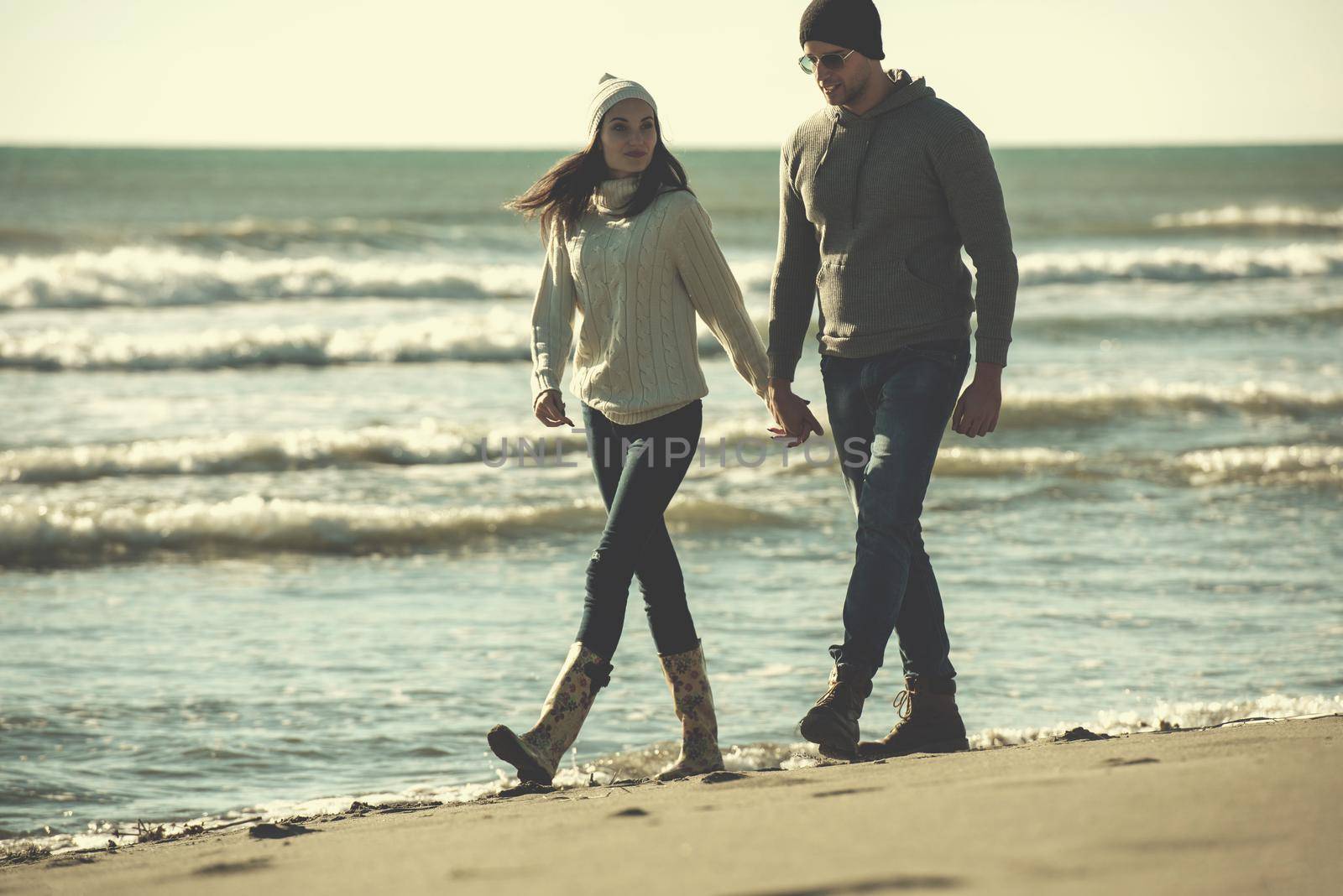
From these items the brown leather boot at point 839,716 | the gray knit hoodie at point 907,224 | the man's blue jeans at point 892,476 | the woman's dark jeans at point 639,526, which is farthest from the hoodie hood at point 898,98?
the brown leather boot at point 839,716

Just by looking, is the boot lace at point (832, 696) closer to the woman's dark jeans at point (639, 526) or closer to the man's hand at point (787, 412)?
the woman's dark jeans at point (639, 526)

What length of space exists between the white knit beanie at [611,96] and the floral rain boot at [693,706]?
1449mm

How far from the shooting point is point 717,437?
10867mm

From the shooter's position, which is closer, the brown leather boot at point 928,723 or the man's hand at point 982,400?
the man's hand at point 982,400

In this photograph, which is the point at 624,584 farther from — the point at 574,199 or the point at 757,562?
the point at 757,562

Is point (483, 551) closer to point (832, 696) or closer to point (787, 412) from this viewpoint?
point (787, 412)

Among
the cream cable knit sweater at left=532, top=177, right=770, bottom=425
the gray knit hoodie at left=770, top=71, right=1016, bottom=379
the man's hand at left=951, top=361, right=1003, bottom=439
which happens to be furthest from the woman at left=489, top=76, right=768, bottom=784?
the man's hand at left=951, top=361, right=1003, bottom=439

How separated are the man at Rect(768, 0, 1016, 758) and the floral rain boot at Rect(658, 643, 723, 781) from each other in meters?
0.42

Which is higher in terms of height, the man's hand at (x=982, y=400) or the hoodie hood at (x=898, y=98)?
the hoodie hood at (x=898, y=98)

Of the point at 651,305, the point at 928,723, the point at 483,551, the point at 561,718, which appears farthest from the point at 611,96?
the point at 483,551

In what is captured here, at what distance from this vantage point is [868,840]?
8.01ft

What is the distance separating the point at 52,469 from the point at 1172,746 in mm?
8514

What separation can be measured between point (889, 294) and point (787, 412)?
17.8 inches

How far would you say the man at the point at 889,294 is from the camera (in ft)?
11.8
